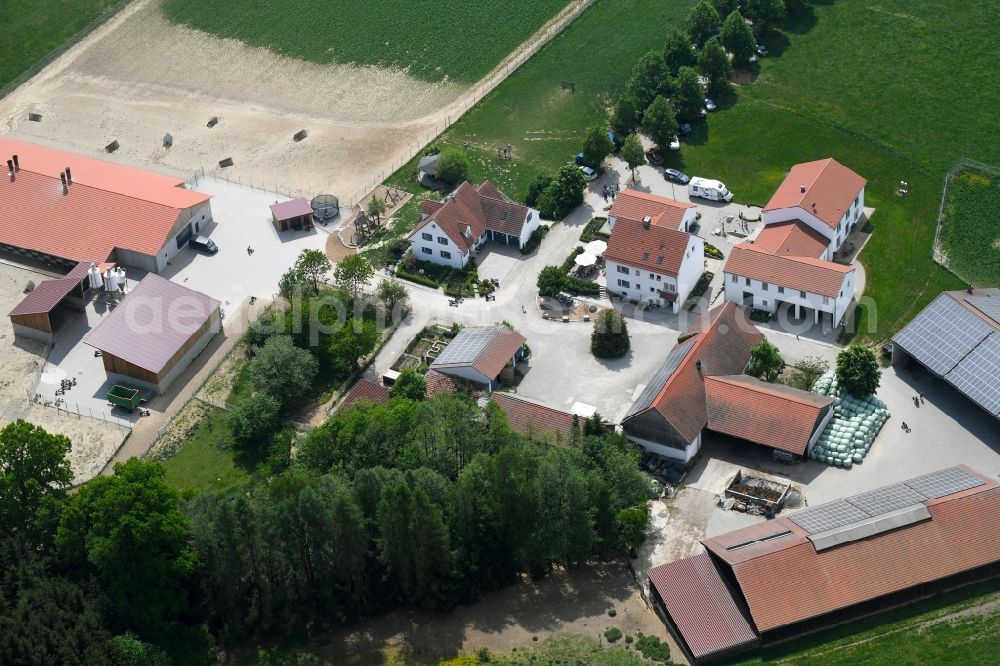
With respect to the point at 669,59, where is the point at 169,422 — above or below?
below

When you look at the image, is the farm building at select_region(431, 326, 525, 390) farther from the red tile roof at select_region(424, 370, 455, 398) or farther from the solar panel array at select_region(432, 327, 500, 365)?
the red tile roof at select_region(424, 370, 455, 398)

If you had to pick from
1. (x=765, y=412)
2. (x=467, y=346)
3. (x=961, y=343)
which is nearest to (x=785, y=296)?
(x=961, y=343)

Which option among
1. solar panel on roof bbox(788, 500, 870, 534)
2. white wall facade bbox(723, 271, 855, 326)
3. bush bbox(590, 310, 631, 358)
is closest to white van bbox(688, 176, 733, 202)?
white wall facade bbox(723, 271, 855, 326)

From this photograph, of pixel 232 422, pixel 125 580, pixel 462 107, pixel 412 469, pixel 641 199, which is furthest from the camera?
pixel 462 107

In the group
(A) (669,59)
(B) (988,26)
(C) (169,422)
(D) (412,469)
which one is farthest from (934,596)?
(B) (988,26)

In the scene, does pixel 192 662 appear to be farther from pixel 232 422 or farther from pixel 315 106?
pixel 315 106

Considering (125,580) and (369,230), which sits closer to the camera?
(125,580)
